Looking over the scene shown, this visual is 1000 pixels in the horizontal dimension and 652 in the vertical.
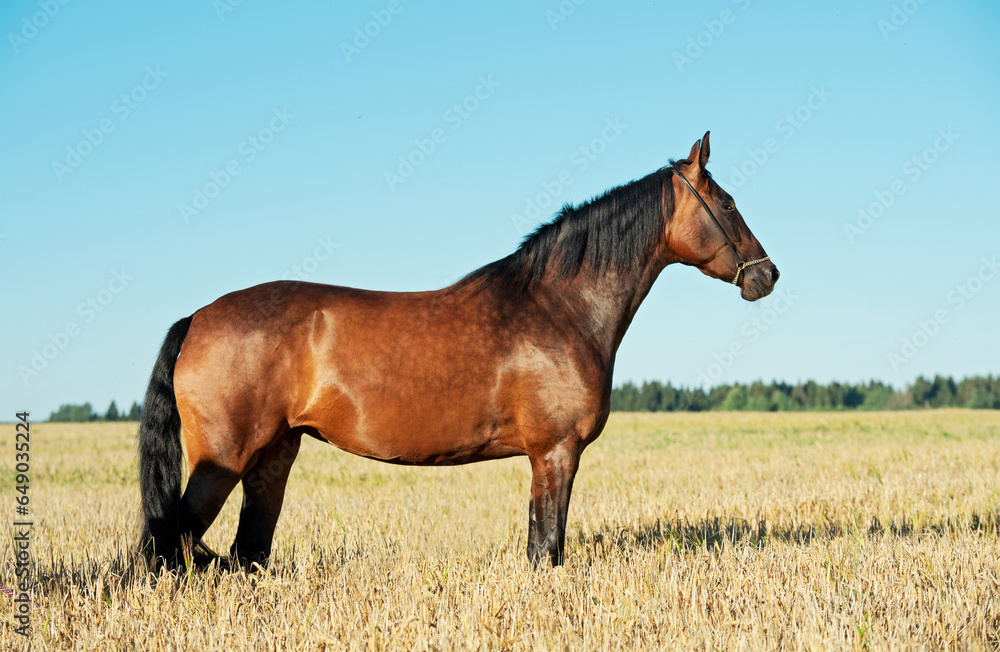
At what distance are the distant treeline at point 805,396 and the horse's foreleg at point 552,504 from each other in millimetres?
93752

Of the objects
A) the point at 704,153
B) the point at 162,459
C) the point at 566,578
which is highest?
the point at 704,153

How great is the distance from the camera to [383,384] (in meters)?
4.47

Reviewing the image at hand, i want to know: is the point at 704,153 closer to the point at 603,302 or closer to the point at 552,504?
the point at 603,302

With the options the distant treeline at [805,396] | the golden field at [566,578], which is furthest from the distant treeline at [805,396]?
the golden field at [566,578]

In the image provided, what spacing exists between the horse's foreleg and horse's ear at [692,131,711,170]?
2258mm

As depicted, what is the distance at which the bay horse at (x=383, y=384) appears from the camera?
14.6 ft

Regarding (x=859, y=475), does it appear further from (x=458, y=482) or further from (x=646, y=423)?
(x=646, y=423)

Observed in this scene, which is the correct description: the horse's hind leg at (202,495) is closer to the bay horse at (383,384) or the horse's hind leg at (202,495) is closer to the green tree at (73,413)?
the bay horse at (383,384)

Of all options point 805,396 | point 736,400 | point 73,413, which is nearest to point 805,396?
point 805,396

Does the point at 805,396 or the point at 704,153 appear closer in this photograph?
the point at 704,153

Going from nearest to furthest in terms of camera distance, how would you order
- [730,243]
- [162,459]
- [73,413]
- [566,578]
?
[566,578] < [162,459] < [730,243] < [73,413]

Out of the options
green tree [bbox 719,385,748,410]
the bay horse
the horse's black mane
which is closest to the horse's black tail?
the bay horse

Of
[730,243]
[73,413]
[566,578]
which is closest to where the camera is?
[566,578]

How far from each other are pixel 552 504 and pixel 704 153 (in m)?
2.70
